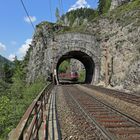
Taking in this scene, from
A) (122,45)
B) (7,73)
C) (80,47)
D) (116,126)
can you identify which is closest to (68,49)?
(80,47)

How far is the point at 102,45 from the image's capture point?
131ft

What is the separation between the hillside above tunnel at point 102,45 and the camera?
2980cm

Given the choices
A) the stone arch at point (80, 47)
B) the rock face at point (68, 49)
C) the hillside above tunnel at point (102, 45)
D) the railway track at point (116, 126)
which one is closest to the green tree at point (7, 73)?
the hillside above tunnel at point (102, 45)

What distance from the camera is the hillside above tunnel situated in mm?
29797

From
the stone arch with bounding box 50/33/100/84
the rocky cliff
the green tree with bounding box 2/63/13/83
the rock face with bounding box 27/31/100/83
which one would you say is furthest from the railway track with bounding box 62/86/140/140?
the green tree with bounding box 2/63/13/83

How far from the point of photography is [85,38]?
133ft

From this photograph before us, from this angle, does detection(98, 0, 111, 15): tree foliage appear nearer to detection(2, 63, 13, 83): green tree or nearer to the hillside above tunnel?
detection(2, 63, 13, 83): green tree

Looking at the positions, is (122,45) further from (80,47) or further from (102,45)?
(80,47)

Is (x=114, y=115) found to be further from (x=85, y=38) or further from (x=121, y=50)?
(x=85, y=38)

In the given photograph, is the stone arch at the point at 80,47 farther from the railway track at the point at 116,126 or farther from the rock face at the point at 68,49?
the railway track at the point at 116,126

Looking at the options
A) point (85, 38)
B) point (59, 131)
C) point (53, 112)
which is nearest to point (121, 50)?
point (85, 38)

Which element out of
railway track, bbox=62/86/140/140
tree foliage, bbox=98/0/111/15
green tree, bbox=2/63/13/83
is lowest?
railway track, bbox=62/86/140/140

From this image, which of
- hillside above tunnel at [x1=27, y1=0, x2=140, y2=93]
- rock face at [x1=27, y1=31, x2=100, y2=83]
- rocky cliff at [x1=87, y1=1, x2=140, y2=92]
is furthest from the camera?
rock face at [x1=27, y1=31, x2=100, y2=83]

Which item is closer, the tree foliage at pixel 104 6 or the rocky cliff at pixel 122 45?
the rocky cliff at pixel 122 45
